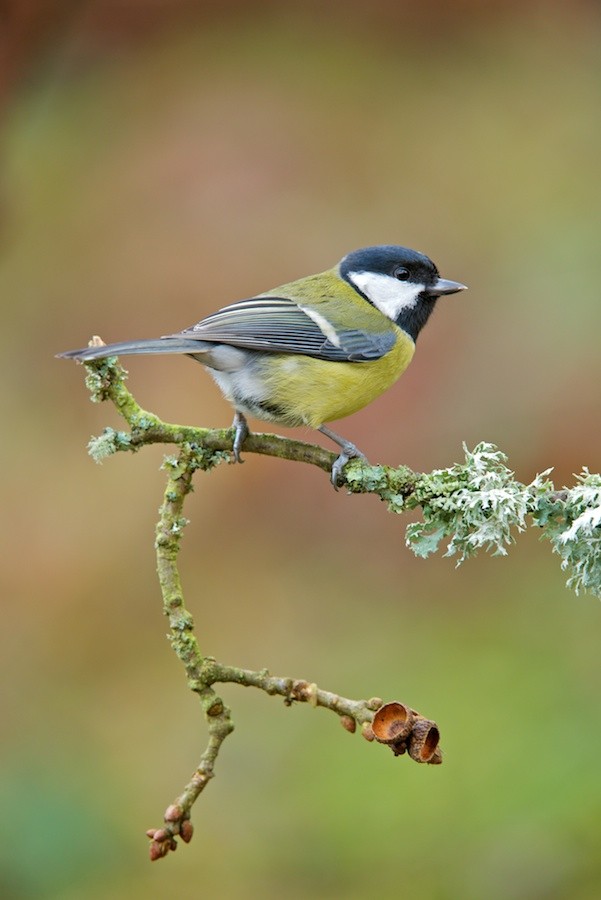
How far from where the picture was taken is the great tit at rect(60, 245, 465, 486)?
7.85ft

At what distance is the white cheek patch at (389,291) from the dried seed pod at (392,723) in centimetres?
148

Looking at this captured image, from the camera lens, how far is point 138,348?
206cm

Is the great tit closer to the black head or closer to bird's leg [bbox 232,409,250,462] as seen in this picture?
the black head

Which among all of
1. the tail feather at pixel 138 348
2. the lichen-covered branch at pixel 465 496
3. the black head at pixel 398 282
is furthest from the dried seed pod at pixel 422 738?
the black head at pixel 398 282

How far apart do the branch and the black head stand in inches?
38.0

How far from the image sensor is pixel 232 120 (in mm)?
6840

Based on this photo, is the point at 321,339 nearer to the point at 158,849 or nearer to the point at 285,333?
the point at 285,333

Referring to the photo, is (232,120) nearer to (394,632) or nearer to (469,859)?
(394,632)

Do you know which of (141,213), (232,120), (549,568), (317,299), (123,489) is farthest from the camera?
(232,120)

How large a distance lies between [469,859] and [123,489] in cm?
247

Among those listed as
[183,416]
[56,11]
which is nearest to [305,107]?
[183,416]

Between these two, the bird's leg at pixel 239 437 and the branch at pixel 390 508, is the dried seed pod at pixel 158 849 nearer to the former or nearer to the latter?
the branch at pixel 390 508

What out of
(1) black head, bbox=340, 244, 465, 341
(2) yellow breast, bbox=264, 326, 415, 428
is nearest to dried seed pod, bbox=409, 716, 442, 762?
(2) yellow breast, bbox=264, 326, 415, 428

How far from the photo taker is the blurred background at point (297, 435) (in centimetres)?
344
